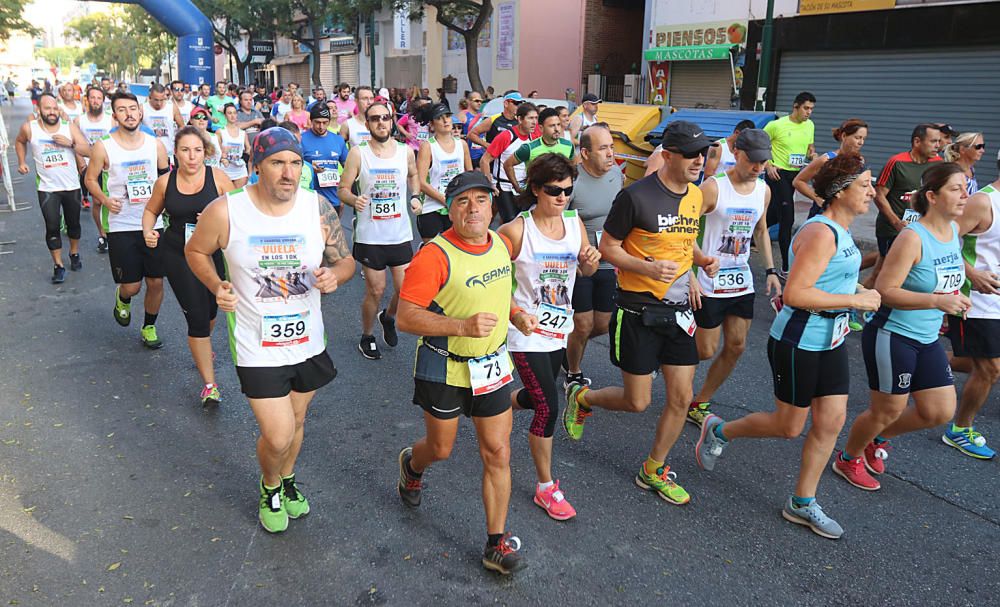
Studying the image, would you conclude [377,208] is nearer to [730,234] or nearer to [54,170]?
[730,234]

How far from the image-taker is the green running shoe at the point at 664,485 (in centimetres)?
415

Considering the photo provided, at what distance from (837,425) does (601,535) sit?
125cm

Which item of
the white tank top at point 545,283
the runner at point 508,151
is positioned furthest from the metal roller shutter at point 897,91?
the white tank top at point 545,283

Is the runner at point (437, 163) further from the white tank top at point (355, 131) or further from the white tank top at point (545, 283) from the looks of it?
the white tank top at point (545, 283)

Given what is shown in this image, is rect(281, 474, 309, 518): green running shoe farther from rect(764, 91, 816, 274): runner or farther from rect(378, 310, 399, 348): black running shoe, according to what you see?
rect(764, 91, 816, 274): runner

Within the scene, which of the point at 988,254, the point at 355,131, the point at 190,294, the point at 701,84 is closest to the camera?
the point at 988,254

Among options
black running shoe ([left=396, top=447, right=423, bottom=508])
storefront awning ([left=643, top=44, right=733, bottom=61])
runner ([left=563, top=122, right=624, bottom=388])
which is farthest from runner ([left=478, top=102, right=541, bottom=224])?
storefront awning ([left=643, top=44, right=733, bottom=61])

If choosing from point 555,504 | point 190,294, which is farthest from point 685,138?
point 190,294

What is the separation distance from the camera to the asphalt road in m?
3.41

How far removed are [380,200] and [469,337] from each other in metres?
3.51

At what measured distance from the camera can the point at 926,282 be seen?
157 inches

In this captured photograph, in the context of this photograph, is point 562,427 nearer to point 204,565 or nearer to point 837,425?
point 837,425

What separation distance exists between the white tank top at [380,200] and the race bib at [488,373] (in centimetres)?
321

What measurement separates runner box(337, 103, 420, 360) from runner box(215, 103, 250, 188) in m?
4.20
